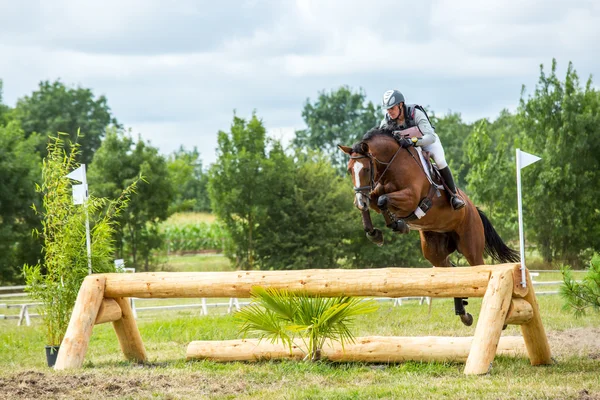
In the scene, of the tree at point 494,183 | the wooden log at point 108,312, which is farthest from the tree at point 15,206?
the wooden log at point 108,312

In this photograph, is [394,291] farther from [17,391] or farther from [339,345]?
[17,391]

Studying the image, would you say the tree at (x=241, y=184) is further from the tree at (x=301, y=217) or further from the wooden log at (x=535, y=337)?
the wooden log at (x=535, y=337)

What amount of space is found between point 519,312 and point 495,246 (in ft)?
6.68

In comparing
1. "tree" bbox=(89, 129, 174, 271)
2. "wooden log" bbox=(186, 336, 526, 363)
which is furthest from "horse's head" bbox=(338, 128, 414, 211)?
"tree" bbox=(89, 129, 174, 271)

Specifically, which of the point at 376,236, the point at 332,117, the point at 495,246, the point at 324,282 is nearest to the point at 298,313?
the point at 324,282

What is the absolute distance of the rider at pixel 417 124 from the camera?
6969mm

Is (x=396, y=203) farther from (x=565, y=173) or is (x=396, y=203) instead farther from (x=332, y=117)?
(x=332, y=117)

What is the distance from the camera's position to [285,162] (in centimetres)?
2405

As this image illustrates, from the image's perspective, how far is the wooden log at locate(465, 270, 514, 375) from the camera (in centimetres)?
603

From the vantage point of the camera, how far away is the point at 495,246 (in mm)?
8180

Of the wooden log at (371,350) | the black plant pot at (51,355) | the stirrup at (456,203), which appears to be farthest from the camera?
the black plant pot at (51,355)

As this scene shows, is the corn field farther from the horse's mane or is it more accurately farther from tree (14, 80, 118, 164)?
the horse's mane

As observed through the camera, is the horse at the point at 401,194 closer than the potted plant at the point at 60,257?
Yes

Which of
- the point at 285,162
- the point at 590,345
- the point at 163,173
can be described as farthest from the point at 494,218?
the point at 590,345
